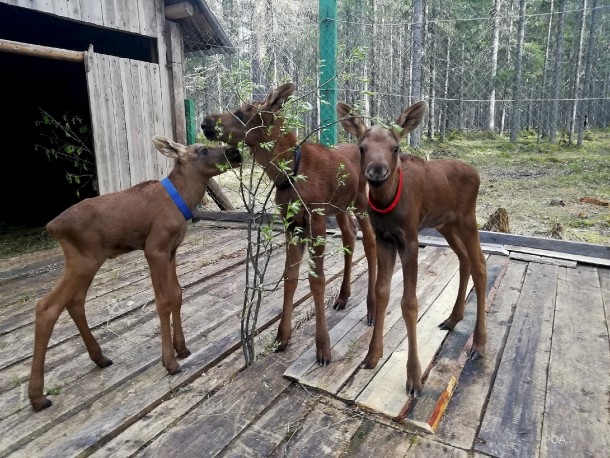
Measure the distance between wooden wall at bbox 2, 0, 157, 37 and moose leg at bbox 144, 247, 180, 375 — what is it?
170 inches

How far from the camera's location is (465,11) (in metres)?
28.0

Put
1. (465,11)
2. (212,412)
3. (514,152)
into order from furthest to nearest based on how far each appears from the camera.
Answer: (465,11) < (514,152) < (212,412)

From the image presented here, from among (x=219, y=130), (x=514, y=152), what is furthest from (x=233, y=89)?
(x=514, y=152)

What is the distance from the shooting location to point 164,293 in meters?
3.05

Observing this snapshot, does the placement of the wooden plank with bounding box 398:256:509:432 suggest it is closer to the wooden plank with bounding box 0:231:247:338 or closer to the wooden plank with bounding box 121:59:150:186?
the wooden plank with bounding box 0:231:247:338

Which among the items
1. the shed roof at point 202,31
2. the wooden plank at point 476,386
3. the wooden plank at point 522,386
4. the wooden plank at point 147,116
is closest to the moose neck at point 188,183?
the wooden plank at point 476,386

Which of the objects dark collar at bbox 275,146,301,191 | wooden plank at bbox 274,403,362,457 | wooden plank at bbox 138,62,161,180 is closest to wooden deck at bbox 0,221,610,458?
wooden plank at bbox 274,403,362,457

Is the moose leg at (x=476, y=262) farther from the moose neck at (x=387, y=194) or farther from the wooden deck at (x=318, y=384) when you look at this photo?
the moose neck at (x=387, y=194)

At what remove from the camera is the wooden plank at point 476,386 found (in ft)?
8.20

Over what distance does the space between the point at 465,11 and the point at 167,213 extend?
30.4 meters

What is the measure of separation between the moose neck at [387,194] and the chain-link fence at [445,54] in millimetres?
10269

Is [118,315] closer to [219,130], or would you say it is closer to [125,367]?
[125,367]

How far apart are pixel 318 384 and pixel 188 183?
1.69 m

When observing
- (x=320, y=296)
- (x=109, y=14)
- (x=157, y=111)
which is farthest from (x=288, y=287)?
(x=109, y=14)
